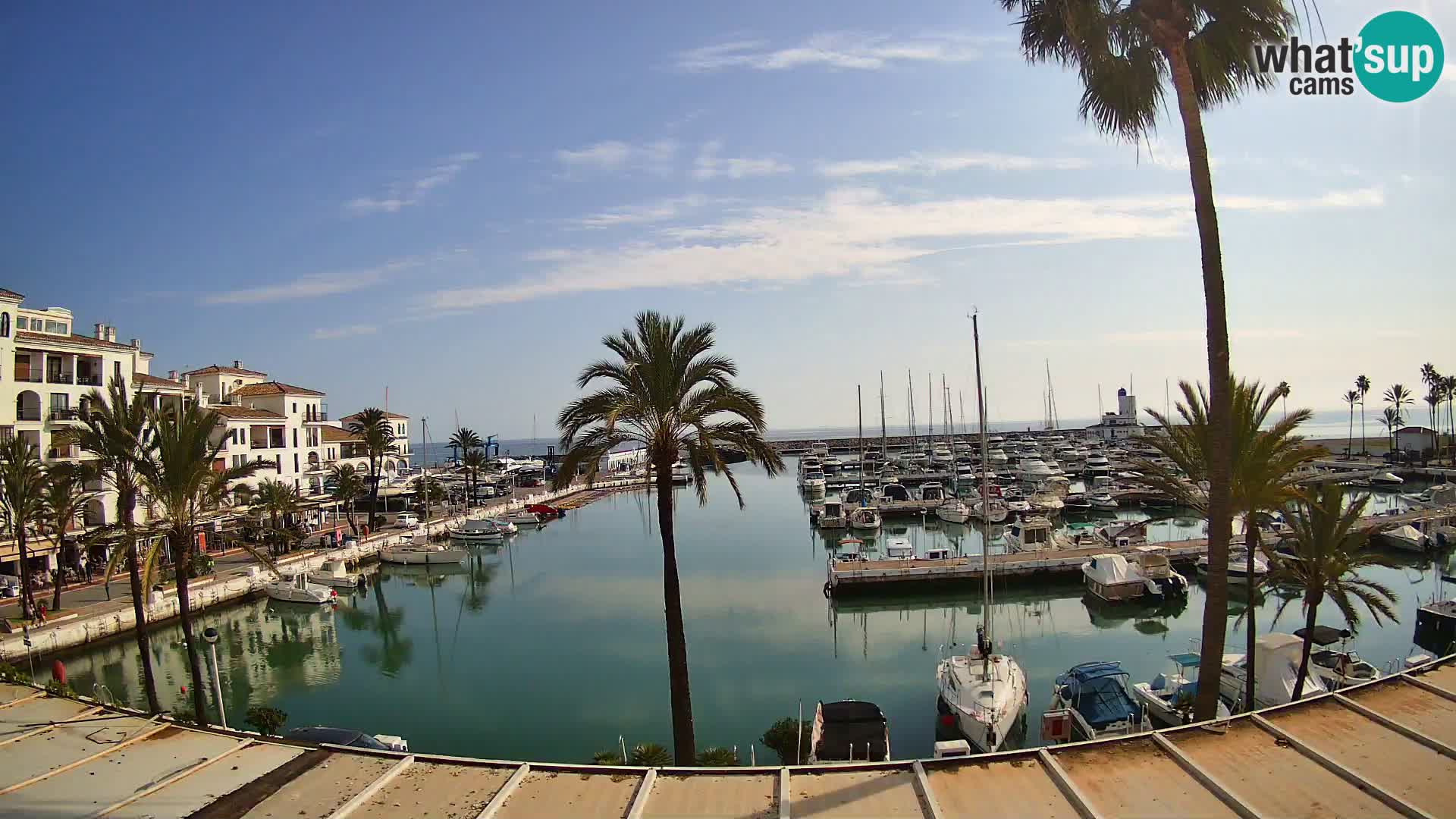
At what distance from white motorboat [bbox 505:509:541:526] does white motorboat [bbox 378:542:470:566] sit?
1522 centimetres

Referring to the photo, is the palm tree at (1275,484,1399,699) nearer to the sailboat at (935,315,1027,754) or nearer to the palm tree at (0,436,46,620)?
the sailboat at (935,315,1027,754)

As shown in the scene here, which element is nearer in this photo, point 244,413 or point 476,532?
point 244,413

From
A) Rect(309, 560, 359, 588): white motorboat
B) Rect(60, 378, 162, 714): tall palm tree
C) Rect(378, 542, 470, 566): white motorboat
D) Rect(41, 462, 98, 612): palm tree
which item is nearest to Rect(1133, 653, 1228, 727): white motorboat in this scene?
Rect(60, 378, 162, 714): tall palm tree

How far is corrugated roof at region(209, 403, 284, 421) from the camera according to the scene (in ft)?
165

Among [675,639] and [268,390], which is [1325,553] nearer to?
[675,639]

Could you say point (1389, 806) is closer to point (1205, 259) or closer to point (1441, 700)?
point (1441, 700)

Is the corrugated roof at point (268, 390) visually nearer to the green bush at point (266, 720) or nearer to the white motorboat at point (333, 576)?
the white motorboat at point (333, 576)

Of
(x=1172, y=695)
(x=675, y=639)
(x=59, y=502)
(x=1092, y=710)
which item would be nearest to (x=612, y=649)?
(x=675, y=639)

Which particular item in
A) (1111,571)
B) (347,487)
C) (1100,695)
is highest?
(347,487)

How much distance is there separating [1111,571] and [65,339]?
53111 millimetres

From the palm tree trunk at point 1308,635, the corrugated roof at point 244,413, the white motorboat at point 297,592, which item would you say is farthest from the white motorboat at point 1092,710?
the corrugated roof at point 244,413

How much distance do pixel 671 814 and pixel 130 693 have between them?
87.9 ft

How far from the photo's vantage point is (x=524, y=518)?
224 feet

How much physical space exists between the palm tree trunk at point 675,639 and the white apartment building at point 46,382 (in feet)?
103
